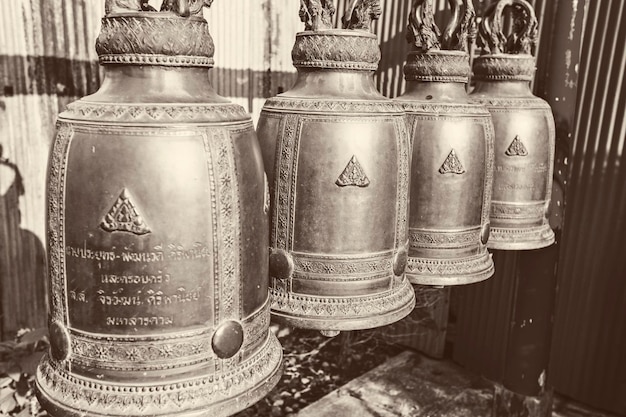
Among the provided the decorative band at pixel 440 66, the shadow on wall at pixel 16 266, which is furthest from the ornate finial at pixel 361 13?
the shadow on wall at pixel 16 266

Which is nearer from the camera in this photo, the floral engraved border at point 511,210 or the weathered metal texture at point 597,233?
the floral engraved border at point 511,210

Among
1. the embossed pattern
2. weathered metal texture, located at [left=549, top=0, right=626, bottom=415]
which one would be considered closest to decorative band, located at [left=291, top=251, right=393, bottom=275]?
the embossed pattern

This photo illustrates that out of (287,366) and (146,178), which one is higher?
(146,178)

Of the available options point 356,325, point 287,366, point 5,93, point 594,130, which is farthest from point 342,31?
point 287,366

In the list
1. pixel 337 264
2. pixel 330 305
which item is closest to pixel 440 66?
pixel 337 264

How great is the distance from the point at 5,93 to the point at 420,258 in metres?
3.59

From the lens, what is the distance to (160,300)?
1746 millimetres

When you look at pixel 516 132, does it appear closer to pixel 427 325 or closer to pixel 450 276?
pixel 450 276

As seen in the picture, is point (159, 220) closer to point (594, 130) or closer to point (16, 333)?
point (16, 333)

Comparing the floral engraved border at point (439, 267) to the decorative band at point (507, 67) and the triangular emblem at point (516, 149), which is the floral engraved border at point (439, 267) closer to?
the triangular emblem at point (516, 149)

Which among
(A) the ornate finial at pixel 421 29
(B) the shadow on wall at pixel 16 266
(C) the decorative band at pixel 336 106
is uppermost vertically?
(A) the ornate finial at pixel 421 29

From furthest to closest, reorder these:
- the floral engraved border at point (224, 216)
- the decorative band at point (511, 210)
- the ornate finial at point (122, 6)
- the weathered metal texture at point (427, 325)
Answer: the weathered metal texture at point (427, 325)
the decorative band at point (511, 210)
the ornate finial at point (122, 6)
the floral engraved border at point (224, 216)

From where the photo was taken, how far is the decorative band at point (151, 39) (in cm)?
175

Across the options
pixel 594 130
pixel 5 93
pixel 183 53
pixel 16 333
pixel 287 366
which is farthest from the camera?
pixel 287 366
